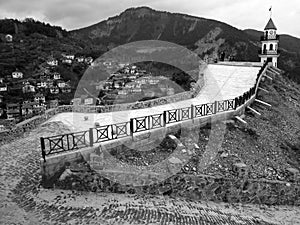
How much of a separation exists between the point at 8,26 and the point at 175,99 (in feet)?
329

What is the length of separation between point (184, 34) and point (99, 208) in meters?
138

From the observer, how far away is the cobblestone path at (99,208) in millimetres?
6191

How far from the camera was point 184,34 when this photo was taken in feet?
444

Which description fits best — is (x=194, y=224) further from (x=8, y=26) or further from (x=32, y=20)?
(x=32, y=20)

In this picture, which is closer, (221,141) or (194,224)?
(194,224)

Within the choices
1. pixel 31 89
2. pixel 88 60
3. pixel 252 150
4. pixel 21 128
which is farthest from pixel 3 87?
pixel 252 150

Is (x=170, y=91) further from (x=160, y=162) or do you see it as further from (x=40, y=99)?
(x=40, y=99)

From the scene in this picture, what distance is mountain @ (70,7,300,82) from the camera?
8350cm

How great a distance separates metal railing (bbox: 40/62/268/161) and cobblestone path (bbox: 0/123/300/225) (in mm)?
1131

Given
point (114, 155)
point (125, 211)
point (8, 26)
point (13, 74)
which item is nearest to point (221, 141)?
point (114, 155)

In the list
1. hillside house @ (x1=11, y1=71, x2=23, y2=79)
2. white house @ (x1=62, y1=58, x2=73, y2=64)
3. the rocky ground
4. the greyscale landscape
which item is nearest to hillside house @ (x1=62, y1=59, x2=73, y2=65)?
white house @ (x1=62, y1=58, x2=73, y2=64)

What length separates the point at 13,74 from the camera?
5550 cm

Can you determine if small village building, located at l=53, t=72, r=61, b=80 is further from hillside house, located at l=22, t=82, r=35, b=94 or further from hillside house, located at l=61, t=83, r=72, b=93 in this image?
hillside house, located at l=22, t=82, r=35, b=94

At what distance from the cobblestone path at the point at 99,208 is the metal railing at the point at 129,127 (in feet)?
3.71
